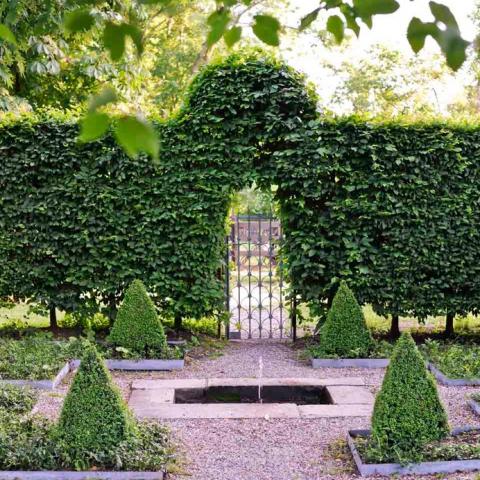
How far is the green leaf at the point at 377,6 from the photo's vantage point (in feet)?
5.38

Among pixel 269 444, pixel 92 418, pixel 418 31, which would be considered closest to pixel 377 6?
pixel 418 31

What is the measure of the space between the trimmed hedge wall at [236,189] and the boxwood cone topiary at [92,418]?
3.83 m

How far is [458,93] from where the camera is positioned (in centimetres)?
3114

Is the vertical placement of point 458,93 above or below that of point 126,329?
above

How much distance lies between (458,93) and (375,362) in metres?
26.3

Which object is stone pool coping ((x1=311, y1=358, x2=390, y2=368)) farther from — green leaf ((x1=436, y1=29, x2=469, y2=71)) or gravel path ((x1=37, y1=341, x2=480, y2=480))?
green leaf ((x1=436, y1=29, x2=469, y2=71))

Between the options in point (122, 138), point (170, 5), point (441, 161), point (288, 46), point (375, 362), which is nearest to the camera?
point (122, 138)

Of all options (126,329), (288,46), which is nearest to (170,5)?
(126,329)

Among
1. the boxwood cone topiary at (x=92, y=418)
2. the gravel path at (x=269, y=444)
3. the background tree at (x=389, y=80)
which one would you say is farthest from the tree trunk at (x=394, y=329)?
the background tree at (x=389, y=80)

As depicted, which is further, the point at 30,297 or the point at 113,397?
the point at 30,297

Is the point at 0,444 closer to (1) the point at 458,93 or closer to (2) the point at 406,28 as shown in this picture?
(2) the point at 406,28

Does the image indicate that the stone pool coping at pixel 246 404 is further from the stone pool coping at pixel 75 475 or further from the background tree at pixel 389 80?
the background tree at pixel 389 80

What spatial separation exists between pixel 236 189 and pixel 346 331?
2424 millimetres

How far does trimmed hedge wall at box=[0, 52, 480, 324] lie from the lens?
8594 millimetres
